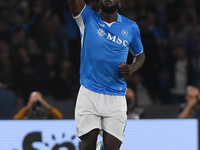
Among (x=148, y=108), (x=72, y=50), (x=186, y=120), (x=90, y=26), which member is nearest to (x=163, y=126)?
(x=186, y=120)

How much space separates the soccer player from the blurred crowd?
344 cm

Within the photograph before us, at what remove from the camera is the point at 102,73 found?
4.34 meters

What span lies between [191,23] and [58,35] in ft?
8.51

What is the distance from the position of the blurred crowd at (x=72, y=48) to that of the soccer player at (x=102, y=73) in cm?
344

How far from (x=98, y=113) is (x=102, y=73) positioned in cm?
37

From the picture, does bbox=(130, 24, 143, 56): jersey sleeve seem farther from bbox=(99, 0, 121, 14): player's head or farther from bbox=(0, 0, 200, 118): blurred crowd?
bbox=(0, 0, 200, 118): blurred crowd

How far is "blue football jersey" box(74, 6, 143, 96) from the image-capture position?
4324 millimetres

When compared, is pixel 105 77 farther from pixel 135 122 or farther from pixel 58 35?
pixel 58 35

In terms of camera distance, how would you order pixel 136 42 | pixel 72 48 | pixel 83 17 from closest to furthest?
pixel 83 17 < pixel 136 42 < pixel 72 48

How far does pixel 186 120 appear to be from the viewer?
5.74 metres

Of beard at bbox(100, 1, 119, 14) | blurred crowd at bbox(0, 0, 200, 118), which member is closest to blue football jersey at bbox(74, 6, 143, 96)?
beard at bbox(100, 1, 119, 14)

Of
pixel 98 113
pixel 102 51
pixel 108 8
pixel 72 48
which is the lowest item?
pixel 72 48

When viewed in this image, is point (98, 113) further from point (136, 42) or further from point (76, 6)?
point (76, 6)

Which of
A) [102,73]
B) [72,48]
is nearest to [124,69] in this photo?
[102,73]
